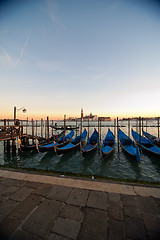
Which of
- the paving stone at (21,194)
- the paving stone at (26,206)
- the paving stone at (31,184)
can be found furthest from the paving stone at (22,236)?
the paving stone at (31,184)

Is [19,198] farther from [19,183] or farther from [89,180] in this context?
[89,180]

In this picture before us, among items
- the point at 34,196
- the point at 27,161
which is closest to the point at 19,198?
the point at 34,196

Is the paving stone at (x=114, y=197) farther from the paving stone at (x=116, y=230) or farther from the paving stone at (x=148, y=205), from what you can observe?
the paving stone at (x=116, y=230)

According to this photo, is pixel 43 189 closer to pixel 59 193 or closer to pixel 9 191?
pixel 59 193

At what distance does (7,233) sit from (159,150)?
13227 millimetres

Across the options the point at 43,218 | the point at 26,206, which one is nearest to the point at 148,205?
the point at 43,218

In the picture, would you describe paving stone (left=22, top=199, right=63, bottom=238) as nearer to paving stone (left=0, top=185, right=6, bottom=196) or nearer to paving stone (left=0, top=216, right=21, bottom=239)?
paving stone (left=0, top=216, right=21, bottom=239)

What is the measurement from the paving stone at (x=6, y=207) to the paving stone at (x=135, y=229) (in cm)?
294

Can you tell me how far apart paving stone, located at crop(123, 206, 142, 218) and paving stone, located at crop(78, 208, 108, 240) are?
556mm

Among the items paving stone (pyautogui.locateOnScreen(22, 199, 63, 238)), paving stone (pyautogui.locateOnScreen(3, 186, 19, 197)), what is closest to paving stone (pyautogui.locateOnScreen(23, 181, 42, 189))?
paving stone (pyautogui.locateOnScreen(3, 186, 19, 197))

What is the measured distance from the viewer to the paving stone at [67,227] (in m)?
2.22

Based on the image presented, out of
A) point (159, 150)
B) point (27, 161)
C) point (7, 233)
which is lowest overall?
point (27, 161)

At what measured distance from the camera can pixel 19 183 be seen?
4082 millimetres

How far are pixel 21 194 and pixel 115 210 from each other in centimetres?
291
